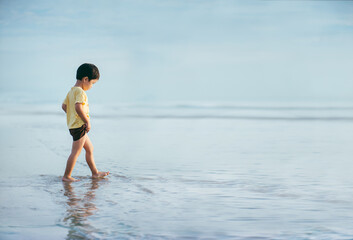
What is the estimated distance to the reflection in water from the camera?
2.90 meters

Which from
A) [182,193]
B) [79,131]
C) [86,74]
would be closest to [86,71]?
[86,74]

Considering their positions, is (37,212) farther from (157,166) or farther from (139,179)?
(157,166)

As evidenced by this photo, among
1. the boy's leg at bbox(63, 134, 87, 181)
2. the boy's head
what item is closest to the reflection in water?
the boy's leg at bbox(63, 134, 87, 181)

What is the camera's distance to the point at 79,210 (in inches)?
138

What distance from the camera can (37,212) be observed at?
3455 millimetres

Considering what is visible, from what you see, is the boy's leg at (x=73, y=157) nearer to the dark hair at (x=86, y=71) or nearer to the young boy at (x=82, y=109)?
the young boy at (x=82, y=109)

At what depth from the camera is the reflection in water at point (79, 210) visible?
9.52 feet

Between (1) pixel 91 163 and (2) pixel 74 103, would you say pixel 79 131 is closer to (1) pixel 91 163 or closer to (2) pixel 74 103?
(2) pixel 74 103

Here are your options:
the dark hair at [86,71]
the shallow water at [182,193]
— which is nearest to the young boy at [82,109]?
the dark hair at [86,71]

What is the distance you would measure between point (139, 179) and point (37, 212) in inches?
66.7

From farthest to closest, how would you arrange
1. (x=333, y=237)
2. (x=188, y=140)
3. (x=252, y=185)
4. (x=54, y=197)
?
(x=188, y=140) < (x=252, y=185) < (x=54, y=197) < (x=333, y=237)

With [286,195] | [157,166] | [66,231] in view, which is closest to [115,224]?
[66,231]

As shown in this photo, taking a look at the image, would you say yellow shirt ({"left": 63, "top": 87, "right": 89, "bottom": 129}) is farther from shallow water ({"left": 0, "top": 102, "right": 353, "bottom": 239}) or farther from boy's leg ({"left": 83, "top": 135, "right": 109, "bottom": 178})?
shallow water ({"left": 0, "top": 102, "right": 353, "bottom": 239})

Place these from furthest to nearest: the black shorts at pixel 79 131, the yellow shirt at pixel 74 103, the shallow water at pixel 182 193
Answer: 1. the black shorts at pixel 79 131
2. the yellow shirt at pixel 74 103
3. the shallow water at pixel 182 193
